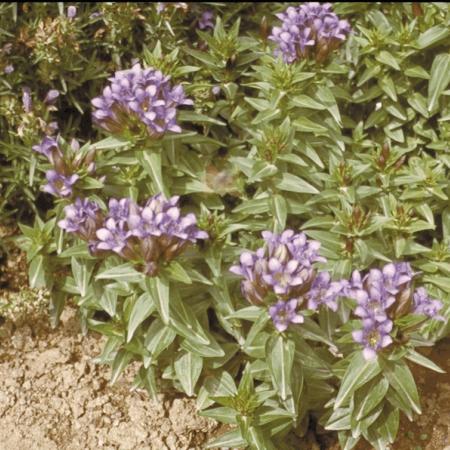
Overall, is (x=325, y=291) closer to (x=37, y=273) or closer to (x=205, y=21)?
(x=37, y=273)

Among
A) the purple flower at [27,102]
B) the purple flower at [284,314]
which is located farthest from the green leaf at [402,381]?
the purple flower at [27,102]

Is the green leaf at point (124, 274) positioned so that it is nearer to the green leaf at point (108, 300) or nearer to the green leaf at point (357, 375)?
the green leaf at point (108, 300)

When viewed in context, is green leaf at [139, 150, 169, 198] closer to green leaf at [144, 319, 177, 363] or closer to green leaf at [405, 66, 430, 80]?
green leaf at [144, 319, 177, 363]

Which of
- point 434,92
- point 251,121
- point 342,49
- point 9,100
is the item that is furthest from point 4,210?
point 434,92

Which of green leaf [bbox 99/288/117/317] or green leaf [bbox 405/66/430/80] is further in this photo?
green leaf [bbox 405/66/430/80]

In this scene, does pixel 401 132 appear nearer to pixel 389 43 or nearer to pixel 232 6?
pixel 389 43

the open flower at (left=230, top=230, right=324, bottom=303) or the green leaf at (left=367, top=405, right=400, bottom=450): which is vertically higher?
the open flower at (left=230, top=230, right=324, bottom=303)

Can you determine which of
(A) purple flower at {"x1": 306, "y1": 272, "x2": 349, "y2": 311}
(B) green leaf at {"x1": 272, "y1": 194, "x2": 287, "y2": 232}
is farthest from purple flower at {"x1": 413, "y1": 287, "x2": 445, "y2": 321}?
(B) green leaf at {"x1": 272, "y1": 194, "x2": 287, "y2": 232}

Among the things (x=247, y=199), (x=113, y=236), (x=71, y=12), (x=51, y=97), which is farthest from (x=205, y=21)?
(x=113, y=236)
